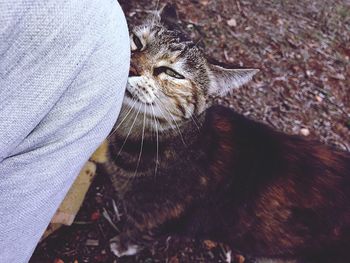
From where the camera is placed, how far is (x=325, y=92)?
10.2ft

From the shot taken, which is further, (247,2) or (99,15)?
(247,2)

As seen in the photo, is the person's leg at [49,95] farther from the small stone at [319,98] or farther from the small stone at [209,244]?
the small stone at [319,98]

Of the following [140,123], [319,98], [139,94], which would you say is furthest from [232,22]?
[139,94]

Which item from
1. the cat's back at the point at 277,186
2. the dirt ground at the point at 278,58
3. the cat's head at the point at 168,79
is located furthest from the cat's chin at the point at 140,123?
the dirt ground at the point at 278,58

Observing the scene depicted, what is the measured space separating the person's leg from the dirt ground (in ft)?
4.12

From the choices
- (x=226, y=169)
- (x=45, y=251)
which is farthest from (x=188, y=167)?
(x=45, y=251)

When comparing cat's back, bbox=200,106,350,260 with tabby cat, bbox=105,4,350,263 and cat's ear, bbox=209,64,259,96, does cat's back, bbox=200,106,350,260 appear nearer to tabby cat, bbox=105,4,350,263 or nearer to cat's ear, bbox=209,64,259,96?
A: tabby cat, bbox=105,4,350,263

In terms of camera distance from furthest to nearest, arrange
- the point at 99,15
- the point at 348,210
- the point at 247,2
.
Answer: the point at 247,2
the point at 348,210
the point at 99,15

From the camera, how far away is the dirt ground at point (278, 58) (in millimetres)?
2838

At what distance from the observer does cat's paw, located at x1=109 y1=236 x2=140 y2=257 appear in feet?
7.00

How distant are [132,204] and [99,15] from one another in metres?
1.22

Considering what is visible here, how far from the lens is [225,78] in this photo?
1683 millimetres

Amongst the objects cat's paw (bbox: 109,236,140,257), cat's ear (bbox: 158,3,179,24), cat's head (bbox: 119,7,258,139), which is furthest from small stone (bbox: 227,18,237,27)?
cat's paw (bbox: 109,236,140,257)

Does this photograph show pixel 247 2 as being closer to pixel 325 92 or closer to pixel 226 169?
pixel 325 92
